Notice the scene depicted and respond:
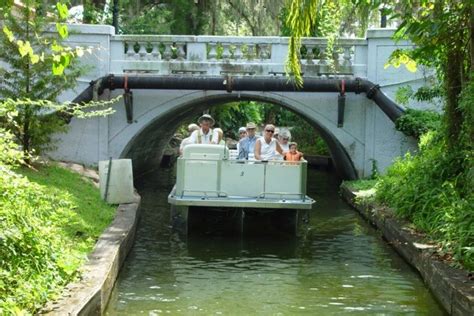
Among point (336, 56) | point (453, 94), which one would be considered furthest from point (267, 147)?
point (336, 56)

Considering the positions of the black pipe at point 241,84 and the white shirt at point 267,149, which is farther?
the black pipe at point 241,84

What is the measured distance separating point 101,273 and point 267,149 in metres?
5.93

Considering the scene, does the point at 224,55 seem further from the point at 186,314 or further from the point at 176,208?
the point at 186,314

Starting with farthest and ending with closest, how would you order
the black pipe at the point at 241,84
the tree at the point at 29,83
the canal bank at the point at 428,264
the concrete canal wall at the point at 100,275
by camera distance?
the black pipe at the point at 241,84, the tree at the point at 29,83, the canal bank at the point at 428,264, the concrete canal wall at the point at 100,275

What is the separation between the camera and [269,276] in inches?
409

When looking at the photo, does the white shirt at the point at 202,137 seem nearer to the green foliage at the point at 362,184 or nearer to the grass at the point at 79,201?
the grass at the point at 79,201

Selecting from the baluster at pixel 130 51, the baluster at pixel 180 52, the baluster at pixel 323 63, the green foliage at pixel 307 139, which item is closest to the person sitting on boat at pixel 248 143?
the baluster at pixel 323 63

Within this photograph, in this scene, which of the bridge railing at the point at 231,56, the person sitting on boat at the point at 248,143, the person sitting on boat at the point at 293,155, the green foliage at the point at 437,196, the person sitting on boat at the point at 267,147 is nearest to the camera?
the green foliage at the point at 437,196

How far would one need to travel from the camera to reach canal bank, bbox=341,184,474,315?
7.84 metres

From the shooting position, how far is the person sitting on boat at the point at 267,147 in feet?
44.6

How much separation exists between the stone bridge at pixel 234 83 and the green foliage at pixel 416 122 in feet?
1.44

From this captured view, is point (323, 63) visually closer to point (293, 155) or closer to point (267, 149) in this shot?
point (267, 149)

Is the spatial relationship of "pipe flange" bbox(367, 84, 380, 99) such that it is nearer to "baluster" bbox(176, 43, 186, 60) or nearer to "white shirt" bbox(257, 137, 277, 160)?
"baluster" bbox(176, 43, 186, 60)

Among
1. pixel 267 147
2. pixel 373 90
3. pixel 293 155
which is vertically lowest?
pixel 293 155
